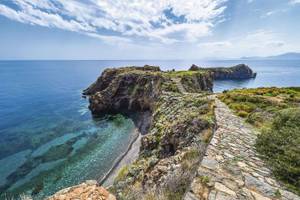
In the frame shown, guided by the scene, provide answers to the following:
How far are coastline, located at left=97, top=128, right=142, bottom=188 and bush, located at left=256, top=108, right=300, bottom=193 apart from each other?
15311mm

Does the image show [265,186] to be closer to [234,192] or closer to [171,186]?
[234,192]

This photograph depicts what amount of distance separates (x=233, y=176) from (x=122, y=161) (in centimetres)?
1870

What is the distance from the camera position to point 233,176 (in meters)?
5.68

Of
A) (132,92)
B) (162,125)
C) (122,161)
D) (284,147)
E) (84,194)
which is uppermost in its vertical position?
(284,147)

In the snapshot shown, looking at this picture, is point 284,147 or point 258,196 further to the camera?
point 284,147

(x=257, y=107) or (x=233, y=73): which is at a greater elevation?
(x=257, y=107)

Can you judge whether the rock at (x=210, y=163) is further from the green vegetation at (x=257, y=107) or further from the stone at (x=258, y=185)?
the green vegetation at (x=257, y=107)

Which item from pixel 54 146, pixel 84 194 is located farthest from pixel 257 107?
pixel 54 146

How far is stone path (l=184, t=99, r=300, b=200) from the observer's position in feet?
16.1

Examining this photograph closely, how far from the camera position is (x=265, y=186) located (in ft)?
17.4

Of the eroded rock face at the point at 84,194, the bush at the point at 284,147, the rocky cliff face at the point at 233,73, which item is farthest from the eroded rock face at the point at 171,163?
the rocky cliff face at the point at 233,73

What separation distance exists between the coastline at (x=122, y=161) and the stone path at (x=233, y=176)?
14366 millimetres

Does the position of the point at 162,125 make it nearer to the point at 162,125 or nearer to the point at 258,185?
the point at 162,125

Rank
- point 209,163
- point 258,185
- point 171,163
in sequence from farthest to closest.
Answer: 1. point 171,163
2. point 209,163
3. point 258,185
